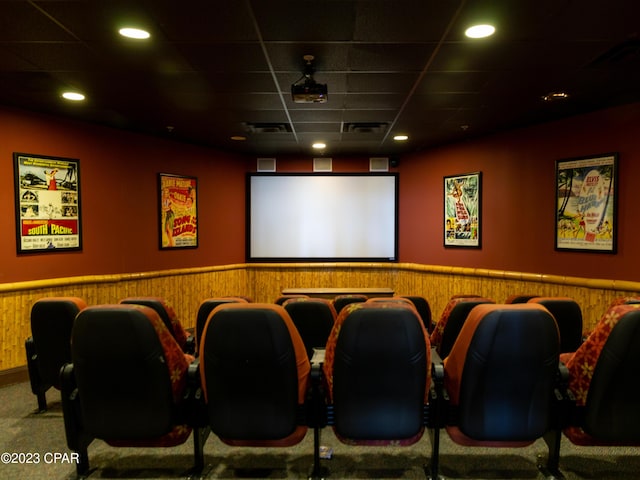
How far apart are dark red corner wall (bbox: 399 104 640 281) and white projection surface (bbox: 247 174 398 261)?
1.18 ft

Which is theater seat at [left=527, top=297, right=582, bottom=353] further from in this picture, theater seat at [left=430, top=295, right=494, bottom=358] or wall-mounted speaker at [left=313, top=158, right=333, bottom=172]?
wall-mounted speaker at [left=313, top=158, right=333, bottom=172]

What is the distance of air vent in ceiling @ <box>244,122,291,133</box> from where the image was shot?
5.27 m

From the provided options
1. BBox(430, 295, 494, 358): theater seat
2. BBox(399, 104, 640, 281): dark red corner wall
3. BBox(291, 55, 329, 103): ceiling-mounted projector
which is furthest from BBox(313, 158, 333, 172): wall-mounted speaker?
BBox(430, 295, 494, 358): theater seat

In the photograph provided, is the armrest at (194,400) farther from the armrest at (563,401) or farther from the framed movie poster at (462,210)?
the framed movie poster at (462,210)

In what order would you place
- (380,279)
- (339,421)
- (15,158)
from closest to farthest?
(339,421) → (15,158) → (380,279)

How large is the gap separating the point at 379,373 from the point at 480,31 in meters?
2.31

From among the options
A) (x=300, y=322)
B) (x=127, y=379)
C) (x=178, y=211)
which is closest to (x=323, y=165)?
(x=178, y=211)

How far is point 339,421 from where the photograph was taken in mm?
2025

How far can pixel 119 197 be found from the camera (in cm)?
545

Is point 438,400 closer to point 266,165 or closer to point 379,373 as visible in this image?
point 379,373

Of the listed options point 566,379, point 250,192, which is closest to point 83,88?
point 250,192

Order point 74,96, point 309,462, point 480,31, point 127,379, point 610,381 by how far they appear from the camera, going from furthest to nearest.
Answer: point 74,96, point 480,31, point 309,462, point 127,379, point 610,381

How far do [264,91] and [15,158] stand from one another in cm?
267

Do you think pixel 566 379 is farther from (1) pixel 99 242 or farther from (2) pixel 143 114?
(1) pixel 99 242
